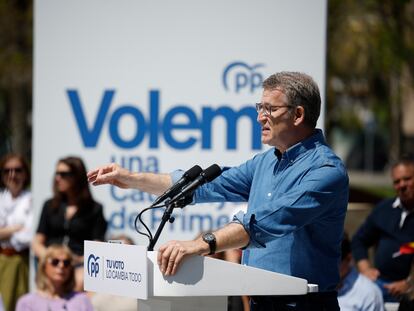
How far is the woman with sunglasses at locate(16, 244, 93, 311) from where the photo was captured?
251 inches

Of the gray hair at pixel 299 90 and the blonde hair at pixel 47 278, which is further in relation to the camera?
the blonde hair at pixel 47 278

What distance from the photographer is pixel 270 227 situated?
342 cm

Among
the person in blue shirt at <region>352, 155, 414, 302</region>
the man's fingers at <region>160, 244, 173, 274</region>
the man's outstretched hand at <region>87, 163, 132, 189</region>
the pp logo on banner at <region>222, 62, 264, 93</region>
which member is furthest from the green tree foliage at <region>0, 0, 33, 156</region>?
the man's fingers at <region>160, 244, 173, 274</region>

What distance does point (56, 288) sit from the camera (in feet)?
21.4

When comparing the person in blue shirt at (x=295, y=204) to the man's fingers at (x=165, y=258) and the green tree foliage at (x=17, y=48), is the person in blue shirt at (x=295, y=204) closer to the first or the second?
the man's fingers at (x=165, y=258)

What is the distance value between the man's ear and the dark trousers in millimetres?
713

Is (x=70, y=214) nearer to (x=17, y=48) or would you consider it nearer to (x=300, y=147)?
(x=300, y=147)

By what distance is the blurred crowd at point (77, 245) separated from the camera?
6227mm

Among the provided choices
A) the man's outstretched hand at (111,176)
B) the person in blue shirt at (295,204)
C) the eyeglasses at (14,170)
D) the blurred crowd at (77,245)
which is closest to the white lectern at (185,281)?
the person in blue shirt at (295,204)

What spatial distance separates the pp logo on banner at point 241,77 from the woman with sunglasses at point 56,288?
6.09ft

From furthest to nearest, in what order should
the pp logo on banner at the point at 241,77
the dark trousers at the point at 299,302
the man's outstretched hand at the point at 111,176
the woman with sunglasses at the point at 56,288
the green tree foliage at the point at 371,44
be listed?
the green tree foliage at the point at 371,44, the pp logo on banner at the point at 241,77, the woman with sunglasses at the point at 56,288, the man's outstretched hand at the point at 111,176, the dark trousers at the point at 299,302

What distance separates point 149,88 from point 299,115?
375cm

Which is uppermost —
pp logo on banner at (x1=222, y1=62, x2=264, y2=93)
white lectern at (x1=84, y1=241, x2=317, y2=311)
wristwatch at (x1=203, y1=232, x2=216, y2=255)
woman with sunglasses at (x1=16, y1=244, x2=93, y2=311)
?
pp logo on banner at (x1=222, y1=62, x2=264, y2=93)

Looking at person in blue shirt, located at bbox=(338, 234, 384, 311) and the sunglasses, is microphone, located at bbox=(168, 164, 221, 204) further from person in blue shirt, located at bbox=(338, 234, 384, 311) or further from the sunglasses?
the sunglasses
